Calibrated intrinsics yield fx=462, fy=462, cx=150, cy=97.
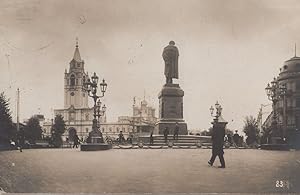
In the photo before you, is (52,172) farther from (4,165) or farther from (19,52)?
(19,52)

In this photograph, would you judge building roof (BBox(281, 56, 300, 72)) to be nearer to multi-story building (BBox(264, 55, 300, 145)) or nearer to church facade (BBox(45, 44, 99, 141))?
multi-story building (BBox(264, 55, 300, 145))

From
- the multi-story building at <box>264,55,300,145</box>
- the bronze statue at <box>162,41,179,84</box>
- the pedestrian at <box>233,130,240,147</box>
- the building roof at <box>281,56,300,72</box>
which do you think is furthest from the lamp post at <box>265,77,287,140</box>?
the bronze statue at <box>162,41,179,84</box>

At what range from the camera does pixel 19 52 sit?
5.87 metres

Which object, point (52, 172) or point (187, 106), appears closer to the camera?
point (52, 172)

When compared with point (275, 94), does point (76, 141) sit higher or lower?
lower

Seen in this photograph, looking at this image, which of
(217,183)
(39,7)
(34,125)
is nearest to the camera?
(217,183)

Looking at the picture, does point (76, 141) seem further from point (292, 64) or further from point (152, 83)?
point (292, 64)

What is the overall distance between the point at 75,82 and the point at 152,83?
3.32 feet

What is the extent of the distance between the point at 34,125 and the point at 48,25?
1.35m

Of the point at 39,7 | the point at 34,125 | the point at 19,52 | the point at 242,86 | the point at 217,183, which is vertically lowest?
the point at 217,183

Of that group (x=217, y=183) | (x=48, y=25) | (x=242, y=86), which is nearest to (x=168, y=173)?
(x=217, y=183)

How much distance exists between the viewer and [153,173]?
5.52 meters

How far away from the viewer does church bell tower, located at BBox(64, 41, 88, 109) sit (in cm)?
577

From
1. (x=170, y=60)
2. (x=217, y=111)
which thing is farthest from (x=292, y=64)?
(x=170, y=60)
